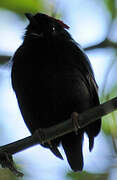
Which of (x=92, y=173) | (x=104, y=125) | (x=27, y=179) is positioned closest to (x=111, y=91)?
(x=104, y=125)

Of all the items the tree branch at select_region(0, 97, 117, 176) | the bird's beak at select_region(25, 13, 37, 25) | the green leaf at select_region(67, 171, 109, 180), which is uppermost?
the bird's beak at select_region(25, 13, 37, 25)

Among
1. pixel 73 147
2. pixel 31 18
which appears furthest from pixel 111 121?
pixel 31 18

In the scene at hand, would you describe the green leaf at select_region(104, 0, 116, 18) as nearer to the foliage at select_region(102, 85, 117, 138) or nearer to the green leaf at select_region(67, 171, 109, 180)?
the foliage at select_region(102, 85, 117, 138)

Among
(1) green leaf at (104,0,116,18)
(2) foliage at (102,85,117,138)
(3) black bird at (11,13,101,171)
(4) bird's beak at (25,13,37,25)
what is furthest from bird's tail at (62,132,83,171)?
(1) green leaf at (104,0,116,18)

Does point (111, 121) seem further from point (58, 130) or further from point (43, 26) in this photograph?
point (43, 26)

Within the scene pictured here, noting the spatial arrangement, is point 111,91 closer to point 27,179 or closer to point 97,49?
point 97,49

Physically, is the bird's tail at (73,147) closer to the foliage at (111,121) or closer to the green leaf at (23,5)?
the foliage at (111,121)
